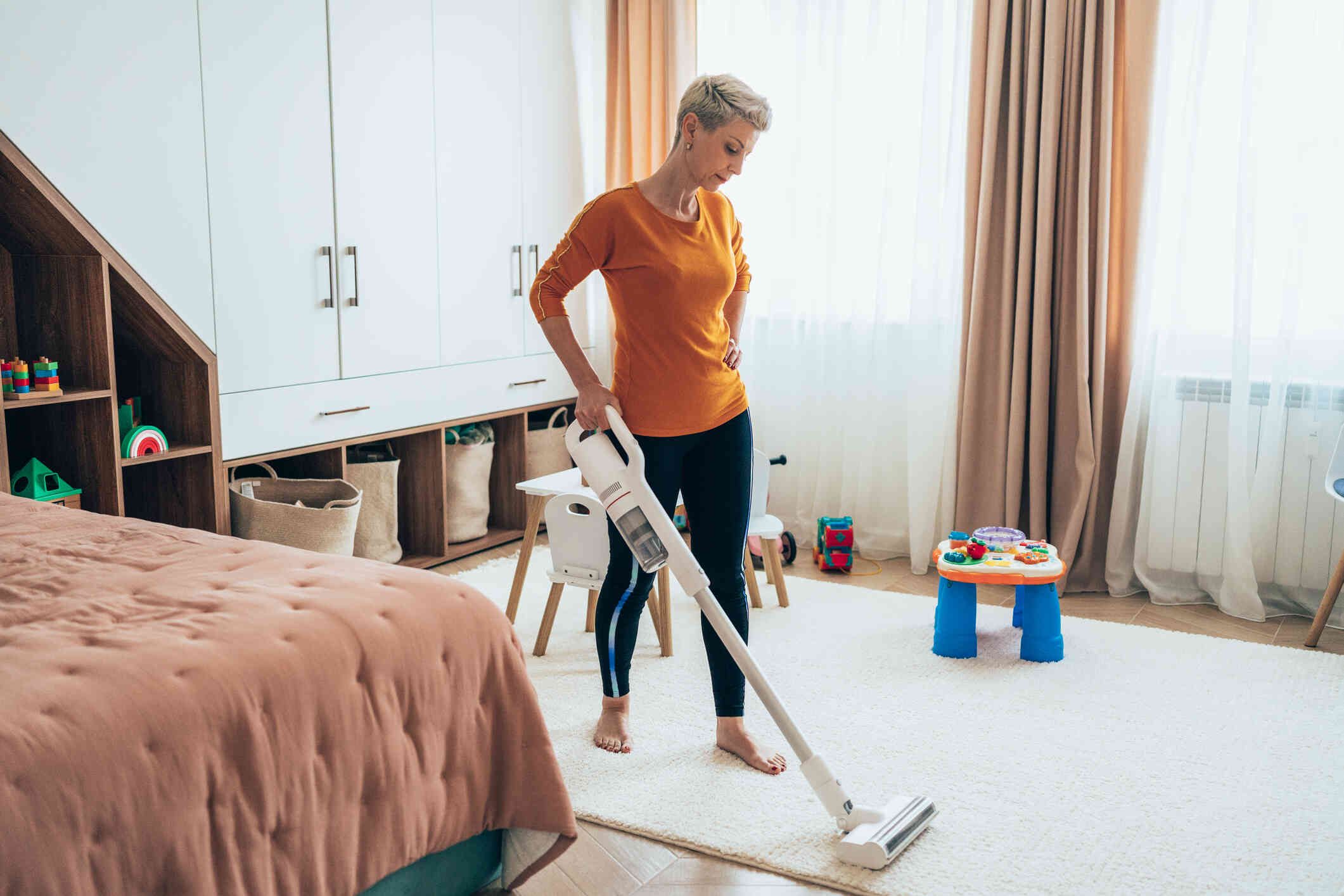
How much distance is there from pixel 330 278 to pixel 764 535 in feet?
4.93

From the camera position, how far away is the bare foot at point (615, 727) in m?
2.25

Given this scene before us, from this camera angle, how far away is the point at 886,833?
1.81 metres

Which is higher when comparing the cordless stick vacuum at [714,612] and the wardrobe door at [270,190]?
the wardrobe door at [270,190]

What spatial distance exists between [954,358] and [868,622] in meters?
1.03

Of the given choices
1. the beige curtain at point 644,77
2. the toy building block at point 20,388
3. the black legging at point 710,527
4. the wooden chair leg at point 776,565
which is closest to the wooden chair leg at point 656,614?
the wooden chair leg at point 776,565

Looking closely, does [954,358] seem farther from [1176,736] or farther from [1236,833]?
[1236,833]

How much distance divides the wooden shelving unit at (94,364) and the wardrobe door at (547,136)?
1.33 m

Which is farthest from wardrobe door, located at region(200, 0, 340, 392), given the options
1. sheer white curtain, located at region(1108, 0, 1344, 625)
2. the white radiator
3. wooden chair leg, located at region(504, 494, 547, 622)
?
the white radiator

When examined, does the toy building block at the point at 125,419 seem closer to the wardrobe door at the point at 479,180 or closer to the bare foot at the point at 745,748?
the wardrobe door at the point at 479,180

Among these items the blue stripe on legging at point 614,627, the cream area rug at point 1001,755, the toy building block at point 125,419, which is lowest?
the cream area rug at point 1001,755

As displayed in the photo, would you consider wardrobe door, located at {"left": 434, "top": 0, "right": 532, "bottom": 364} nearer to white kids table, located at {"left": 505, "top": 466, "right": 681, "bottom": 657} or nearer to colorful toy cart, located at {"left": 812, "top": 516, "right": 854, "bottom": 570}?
white kids table, located at {"left": 505, "top": 466, "right": 681, "bottom": 657}

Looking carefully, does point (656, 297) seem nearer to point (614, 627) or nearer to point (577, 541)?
point (614, 627)

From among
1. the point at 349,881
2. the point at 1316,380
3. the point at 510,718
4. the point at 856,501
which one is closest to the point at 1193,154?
the point at 1316,380

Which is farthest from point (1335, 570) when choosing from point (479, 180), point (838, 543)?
point (479, 180)
